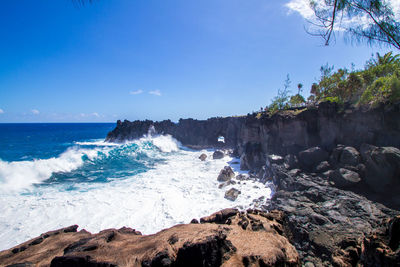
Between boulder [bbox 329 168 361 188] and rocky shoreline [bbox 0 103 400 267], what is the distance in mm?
57

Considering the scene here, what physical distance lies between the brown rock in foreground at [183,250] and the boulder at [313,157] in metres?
12.7

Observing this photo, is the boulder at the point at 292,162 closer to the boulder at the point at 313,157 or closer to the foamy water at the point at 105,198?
Answer: the boulder at the point at 313,157

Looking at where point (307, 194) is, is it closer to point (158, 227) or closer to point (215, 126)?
point (158, 227)

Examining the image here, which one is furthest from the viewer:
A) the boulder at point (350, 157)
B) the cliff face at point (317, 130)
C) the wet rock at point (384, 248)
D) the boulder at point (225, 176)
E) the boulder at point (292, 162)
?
the boulder at point (225, 176)

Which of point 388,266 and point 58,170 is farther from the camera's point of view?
point 58,170

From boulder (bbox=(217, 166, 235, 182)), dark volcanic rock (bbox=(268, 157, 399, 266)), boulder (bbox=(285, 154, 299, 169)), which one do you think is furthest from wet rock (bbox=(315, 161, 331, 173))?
boulder (bbox=(217, 166, 235, 182))

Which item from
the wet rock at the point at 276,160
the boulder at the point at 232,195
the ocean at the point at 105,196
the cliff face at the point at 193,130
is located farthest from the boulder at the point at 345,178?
the cliff face at the point at 193,130

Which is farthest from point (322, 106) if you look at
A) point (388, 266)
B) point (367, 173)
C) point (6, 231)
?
point (6, 231)

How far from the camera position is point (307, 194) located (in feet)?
40.0

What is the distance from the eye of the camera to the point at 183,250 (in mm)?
3807

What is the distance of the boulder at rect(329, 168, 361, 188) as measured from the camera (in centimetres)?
1210

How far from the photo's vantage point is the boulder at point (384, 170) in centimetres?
1096

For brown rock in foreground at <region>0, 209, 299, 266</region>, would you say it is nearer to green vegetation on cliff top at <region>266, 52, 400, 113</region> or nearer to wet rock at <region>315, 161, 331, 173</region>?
wet rock at <region>315, 161, 331, 173</region>

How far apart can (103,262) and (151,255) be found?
1006 millimetres
